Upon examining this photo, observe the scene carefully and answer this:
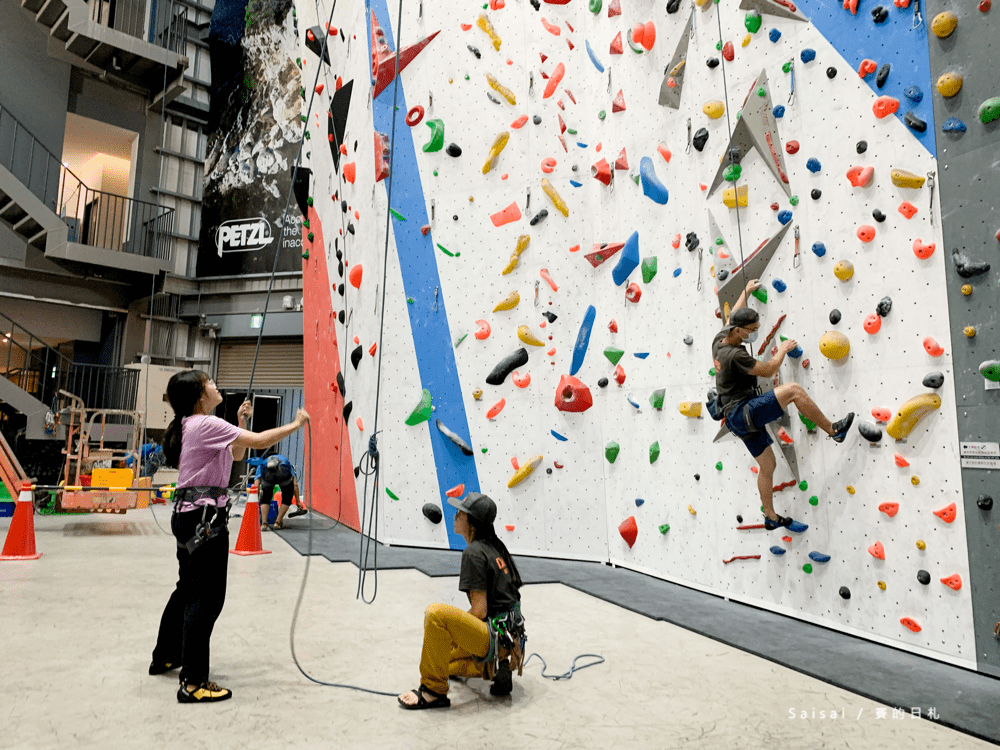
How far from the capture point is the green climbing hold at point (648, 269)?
456 centimetres

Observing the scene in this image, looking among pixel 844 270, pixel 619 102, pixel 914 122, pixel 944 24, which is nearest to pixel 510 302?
pixel 619 102

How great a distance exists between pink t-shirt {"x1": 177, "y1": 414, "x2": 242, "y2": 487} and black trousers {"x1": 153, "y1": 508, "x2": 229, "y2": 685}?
0.12m

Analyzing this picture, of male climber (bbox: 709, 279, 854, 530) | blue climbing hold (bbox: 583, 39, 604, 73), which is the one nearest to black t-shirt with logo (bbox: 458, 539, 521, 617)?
male climber (bbox: 709, 279, 854, 530)

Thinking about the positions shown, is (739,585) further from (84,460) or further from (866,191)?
(84,460)

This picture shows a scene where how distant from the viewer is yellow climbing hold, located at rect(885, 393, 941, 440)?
2.88m

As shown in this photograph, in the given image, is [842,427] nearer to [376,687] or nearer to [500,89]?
[376,687]

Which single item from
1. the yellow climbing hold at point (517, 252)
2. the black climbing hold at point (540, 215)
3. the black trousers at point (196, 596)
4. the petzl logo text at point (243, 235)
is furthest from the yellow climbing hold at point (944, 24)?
the petzl logo text at point (243, 235)

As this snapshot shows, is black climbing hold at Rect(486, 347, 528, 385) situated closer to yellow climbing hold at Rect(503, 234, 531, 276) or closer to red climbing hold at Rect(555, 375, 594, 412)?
red climbing hold at Rect(555, 375, 594, 412)

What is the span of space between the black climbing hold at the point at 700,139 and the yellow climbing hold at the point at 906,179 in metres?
1.28

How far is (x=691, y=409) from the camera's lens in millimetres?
4207

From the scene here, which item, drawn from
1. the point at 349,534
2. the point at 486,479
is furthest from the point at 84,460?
the point at 486,479

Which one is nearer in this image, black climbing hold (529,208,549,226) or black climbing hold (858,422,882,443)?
black climbing hold (858,422,882,443)

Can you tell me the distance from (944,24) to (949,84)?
266mm

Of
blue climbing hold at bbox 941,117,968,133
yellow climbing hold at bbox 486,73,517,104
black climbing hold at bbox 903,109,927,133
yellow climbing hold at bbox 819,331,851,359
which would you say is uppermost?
yellow climbing hold at bbox 486,73,517,104
